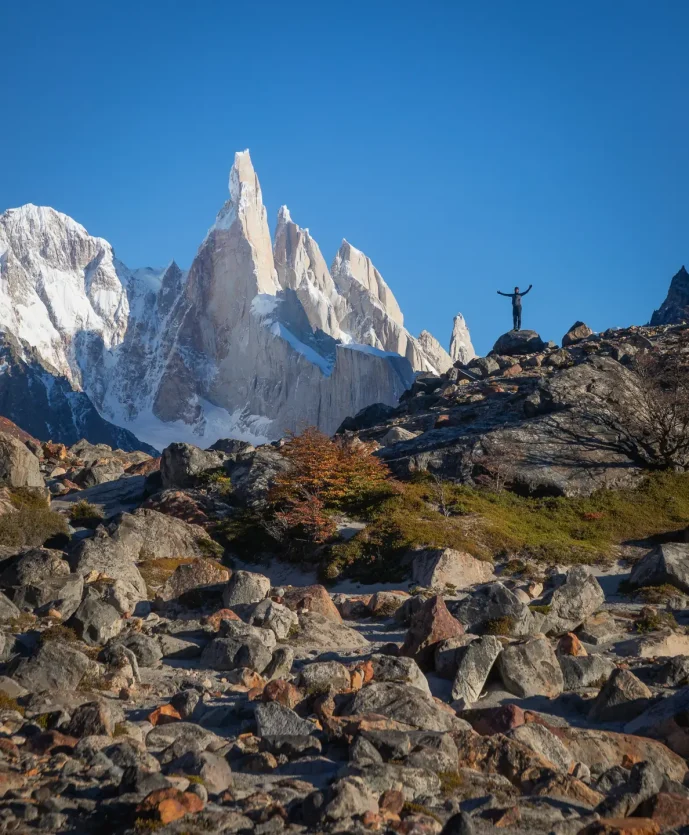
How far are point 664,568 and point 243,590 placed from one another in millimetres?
8878

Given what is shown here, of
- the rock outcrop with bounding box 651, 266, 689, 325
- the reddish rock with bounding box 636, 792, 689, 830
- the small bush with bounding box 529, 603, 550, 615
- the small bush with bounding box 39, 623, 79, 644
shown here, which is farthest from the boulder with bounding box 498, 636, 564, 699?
the rock outcrop with bounding box 651, 266, 689, 325

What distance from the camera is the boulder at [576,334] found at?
2505 inches

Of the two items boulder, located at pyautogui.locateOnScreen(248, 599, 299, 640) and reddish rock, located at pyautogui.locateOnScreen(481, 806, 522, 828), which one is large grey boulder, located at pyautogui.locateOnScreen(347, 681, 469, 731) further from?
boulder, located at pyautogui.locateOnScreen(248, 599, 299, 640)

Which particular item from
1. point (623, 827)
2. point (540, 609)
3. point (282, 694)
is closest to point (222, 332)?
point (540, 609)

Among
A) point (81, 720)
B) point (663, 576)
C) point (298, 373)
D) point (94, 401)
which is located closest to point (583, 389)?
point (663, 576)

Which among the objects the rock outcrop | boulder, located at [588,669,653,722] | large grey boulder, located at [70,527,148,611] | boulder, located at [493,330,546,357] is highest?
the rock outcrop

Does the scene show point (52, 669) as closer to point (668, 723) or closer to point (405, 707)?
point (405, 707)

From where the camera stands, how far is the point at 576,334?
211 feet

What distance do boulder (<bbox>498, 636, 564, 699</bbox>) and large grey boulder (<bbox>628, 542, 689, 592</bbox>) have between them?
23.3 ft

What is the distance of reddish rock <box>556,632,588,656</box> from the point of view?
42.1 ft

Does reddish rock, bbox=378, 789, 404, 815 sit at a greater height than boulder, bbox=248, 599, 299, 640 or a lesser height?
lesser

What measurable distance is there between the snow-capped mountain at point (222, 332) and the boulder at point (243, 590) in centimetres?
12493

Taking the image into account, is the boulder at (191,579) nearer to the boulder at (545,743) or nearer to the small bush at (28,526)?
the small bush at (28,526)

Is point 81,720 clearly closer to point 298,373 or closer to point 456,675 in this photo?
point 456,675
